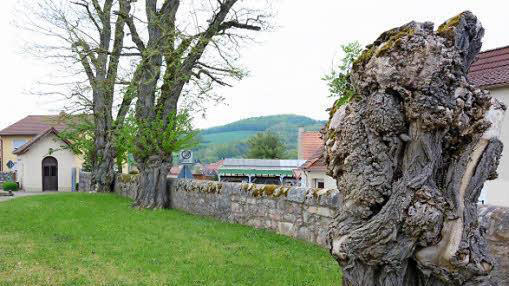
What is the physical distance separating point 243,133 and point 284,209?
92.0 meters

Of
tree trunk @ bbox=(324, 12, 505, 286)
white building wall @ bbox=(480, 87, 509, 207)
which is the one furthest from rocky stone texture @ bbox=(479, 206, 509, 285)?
white building wall @ bbox=(480, 87, 509, 207)

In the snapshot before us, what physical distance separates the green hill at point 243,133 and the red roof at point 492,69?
50282 millimetres

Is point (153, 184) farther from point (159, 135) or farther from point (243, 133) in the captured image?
point (243, 133)

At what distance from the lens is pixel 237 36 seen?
16.1 m

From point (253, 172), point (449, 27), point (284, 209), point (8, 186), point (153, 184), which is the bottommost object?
point (8, 186)

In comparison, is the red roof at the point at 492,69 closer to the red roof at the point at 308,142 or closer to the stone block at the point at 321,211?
the stone block at the point at 321,211

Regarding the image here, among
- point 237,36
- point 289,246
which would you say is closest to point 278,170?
point 237,36

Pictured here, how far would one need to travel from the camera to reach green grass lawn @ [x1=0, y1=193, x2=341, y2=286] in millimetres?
5762

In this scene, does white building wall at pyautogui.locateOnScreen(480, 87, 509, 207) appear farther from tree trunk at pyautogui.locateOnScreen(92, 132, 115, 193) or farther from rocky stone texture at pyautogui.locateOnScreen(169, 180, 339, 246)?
tree trunk at pyautogui.locateOnScreen(92, 132, 115, 193)

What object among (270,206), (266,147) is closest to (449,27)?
(270,206)

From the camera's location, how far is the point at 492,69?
12.7 m

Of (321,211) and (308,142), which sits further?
(308,142)

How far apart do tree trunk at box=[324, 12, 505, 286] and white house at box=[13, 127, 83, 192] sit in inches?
1662

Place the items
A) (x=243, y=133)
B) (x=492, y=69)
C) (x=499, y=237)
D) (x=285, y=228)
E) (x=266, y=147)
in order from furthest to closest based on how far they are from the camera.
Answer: (x=243, y=133), (x=266, y=147), (x=492, y=69), (x=285, y=228), (x=499, y=237)
